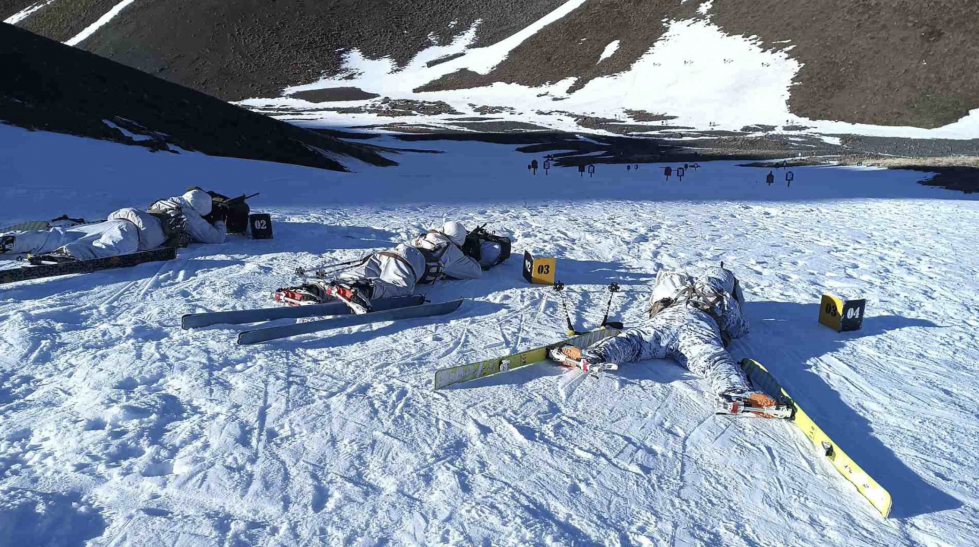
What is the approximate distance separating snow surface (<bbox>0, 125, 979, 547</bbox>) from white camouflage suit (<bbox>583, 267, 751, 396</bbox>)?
16cm

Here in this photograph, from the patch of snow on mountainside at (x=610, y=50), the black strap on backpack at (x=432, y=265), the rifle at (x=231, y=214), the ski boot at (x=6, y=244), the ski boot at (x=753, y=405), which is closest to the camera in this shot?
the ski boot at (x=753, y=405)

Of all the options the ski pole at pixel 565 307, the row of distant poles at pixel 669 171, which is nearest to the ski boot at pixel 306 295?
the ski pole at pixel 565 307

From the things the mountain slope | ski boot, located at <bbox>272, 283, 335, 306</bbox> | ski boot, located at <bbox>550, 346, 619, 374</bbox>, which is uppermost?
the mountain slope

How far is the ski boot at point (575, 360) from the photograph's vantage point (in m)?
5.22

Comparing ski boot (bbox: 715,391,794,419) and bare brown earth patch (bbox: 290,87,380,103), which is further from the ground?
bare brown earth patch (bbox: 290,87,380,103)

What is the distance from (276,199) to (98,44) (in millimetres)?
84732

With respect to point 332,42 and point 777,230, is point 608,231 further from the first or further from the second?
point 332,42

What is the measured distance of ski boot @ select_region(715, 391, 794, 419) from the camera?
4637 millimetres

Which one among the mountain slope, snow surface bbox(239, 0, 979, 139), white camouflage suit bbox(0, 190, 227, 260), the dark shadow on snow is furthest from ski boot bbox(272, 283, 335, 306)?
snow surface bbox(239, 0, 979, 139)

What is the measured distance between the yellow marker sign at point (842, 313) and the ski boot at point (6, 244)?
8985mm

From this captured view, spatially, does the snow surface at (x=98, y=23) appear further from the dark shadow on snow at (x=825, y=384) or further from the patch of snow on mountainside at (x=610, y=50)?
the dark shadow on snow at (x=825, y=384)

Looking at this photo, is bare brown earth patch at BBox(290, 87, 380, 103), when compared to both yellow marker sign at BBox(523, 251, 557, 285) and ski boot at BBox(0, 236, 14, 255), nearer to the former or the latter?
ski boot at BBox(0, 236, 14, 255)

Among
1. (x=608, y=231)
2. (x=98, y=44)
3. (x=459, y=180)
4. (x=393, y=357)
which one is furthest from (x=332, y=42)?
(x=393, y=357)

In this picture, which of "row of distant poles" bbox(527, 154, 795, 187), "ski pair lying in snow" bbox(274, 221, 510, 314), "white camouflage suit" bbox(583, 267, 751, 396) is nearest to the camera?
"white camouflage suit" bbox(583, 267, 751, 396)
